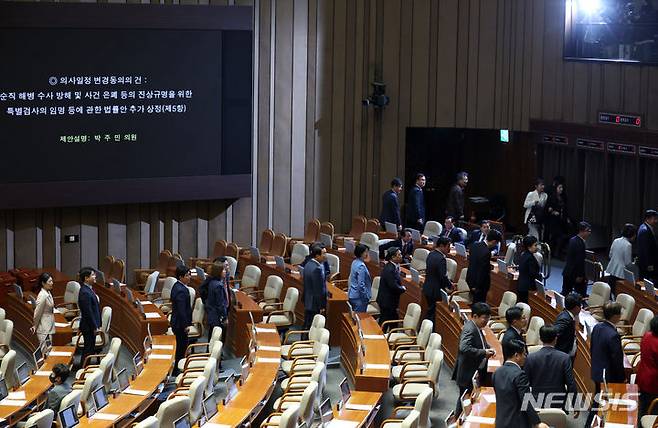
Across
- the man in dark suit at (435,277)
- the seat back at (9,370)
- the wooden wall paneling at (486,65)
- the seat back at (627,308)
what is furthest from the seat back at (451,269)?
the seat back at (9,370)

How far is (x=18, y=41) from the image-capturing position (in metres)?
17.4

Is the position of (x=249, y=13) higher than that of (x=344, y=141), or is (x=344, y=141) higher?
(x=249, y=13)

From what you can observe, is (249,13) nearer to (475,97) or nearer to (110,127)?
(110,127)

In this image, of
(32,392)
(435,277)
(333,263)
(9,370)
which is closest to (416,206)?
(333,263)

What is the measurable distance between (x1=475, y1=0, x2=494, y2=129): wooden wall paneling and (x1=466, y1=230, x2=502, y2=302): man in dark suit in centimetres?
596

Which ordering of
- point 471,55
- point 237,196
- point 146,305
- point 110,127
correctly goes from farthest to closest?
point 471,55, point 237,196, point 110,127, point 146,305

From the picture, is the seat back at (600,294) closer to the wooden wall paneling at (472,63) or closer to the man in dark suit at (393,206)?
the man in dark suit at (393,206)

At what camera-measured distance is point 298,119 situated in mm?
20625

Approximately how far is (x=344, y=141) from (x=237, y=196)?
102 inches

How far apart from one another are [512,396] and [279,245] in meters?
10.3

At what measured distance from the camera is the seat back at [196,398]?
37.0 feet

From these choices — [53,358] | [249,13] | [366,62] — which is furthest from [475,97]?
[53,358]

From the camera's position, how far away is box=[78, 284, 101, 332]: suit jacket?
1451 cm

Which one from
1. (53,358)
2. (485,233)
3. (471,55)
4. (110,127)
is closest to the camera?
(53,358)
